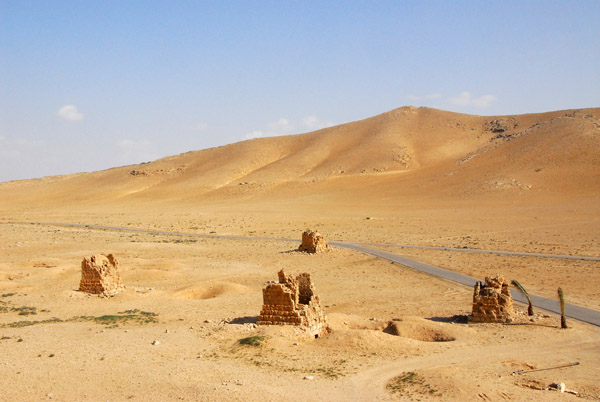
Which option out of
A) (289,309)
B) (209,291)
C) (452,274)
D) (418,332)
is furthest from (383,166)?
(289,309)

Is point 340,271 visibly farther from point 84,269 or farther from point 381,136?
point 381,136

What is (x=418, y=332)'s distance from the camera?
12.3 m

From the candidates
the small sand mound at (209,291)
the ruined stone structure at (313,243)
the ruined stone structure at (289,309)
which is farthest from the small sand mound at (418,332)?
the ruined stone structure at (313,243)

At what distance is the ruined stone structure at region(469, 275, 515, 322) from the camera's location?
44.3ft

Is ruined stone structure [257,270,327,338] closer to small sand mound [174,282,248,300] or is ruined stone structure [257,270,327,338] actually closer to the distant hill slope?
small sand mound [174,282,248,300]

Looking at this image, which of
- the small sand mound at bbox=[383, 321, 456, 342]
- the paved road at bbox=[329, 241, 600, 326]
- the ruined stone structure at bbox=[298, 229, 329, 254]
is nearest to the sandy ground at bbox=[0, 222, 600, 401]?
the small sand mound at bbox=[383, 321, 456, 342]

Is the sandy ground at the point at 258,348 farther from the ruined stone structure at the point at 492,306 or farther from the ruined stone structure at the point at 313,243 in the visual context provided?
the ruined stone structure at the point at 313,243

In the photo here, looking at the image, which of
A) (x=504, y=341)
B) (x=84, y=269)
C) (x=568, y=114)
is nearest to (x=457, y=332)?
(x=504, y=341)

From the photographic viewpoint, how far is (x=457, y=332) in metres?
12.3

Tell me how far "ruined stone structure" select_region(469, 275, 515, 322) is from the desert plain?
34 cm

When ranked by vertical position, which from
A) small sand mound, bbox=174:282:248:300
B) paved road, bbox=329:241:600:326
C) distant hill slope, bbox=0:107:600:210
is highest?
distant hill slope, bbox=0:107:600:210

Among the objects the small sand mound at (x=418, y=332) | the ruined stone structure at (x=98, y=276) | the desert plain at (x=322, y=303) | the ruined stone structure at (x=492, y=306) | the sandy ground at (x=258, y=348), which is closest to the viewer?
the sandy ground at (x=258, y=348)

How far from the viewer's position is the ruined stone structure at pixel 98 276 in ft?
55.6

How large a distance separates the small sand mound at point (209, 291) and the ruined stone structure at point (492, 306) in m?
7.45
